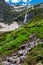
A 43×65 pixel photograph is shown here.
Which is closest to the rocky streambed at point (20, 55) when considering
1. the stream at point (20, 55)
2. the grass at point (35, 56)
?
the stream at point (20, 55)

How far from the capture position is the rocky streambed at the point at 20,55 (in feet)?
79.5

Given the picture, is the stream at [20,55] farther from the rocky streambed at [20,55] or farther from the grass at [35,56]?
the grass at [35,56]

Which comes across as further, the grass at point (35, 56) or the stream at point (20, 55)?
the stream at point (20, 55)

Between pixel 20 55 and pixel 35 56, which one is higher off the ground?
pixel 35 56

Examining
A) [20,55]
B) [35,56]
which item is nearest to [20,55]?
[20,55]

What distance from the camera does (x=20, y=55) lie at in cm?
2647

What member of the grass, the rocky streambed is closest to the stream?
the rocky streambed

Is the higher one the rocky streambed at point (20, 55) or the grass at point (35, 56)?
the grass at point (35, 56)

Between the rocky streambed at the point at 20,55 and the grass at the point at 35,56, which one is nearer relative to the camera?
the grass at the point at 35,56

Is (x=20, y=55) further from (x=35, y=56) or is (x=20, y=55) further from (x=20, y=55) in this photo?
(x=35, y=56)

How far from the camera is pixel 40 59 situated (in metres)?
22.9

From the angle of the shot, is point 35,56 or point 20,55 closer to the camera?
point 35,56

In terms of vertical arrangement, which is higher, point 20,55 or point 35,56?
point 35,56

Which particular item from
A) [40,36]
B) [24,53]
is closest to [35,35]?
[40,36]
